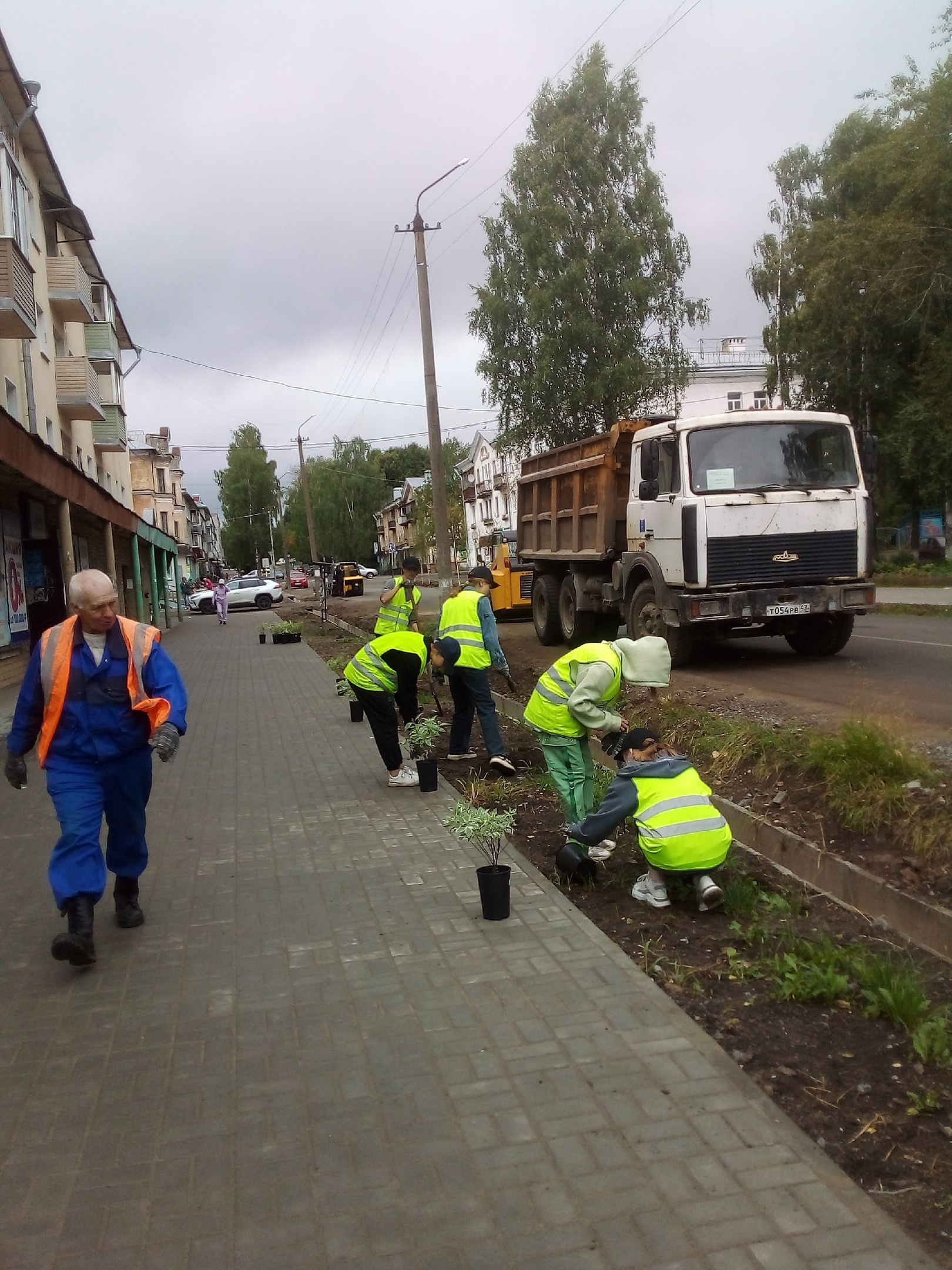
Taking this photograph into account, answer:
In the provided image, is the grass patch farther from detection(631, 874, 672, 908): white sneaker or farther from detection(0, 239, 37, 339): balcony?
detection(0, 239, 37, 339): balcony

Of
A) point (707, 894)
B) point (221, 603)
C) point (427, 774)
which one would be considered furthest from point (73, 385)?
point (707, 894)

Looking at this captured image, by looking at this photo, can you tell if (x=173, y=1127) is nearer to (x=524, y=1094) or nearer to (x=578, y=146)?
(x=524, y=1094)

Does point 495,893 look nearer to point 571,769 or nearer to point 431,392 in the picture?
point 571,769

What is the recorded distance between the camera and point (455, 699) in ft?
28.1

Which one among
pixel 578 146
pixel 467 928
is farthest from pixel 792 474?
pixel 578 146

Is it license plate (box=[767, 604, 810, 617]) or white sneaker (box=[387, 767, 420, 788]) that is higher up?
license plate (box=[767, 604, 810, 617])

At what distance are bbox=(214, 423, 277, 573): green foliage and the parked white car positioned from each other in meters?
51.2

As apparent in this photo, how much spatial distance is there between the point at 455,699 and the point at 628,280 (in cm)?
2349

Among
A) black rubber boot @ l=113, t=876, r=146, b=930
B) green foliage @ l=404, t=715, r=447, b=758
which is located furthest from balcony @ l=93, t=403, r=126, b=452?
black rubber boot @ l=113, t=876, r=146, b=930

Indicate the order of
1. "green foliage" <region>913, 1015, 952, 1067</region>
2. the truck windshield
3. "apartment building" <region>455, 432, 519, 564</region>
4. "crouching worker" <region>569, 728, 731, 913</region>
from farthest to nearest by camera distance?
"apartment building" <region>455, 432, 519, 564</region> → the truck windshield → "crouching worker" <region>569, 728, 731, 913</region> → "green foliage" <region>913, 1015, 952, 1067</region>

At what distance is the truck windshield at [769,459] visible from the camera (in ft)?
36.8

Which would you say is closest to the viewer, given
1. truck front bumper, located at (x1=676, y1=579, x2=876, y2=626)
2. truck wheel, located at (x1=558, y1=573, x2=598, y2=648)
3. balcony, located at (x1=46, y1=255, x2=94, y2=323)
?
truck front bumper, located at (x1=676, y1=579, x2=876, y2=626)

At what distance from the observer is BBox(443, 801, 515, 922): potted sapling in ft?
15.9

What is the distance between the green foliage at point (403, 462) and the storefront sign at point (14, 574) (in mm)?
106524
